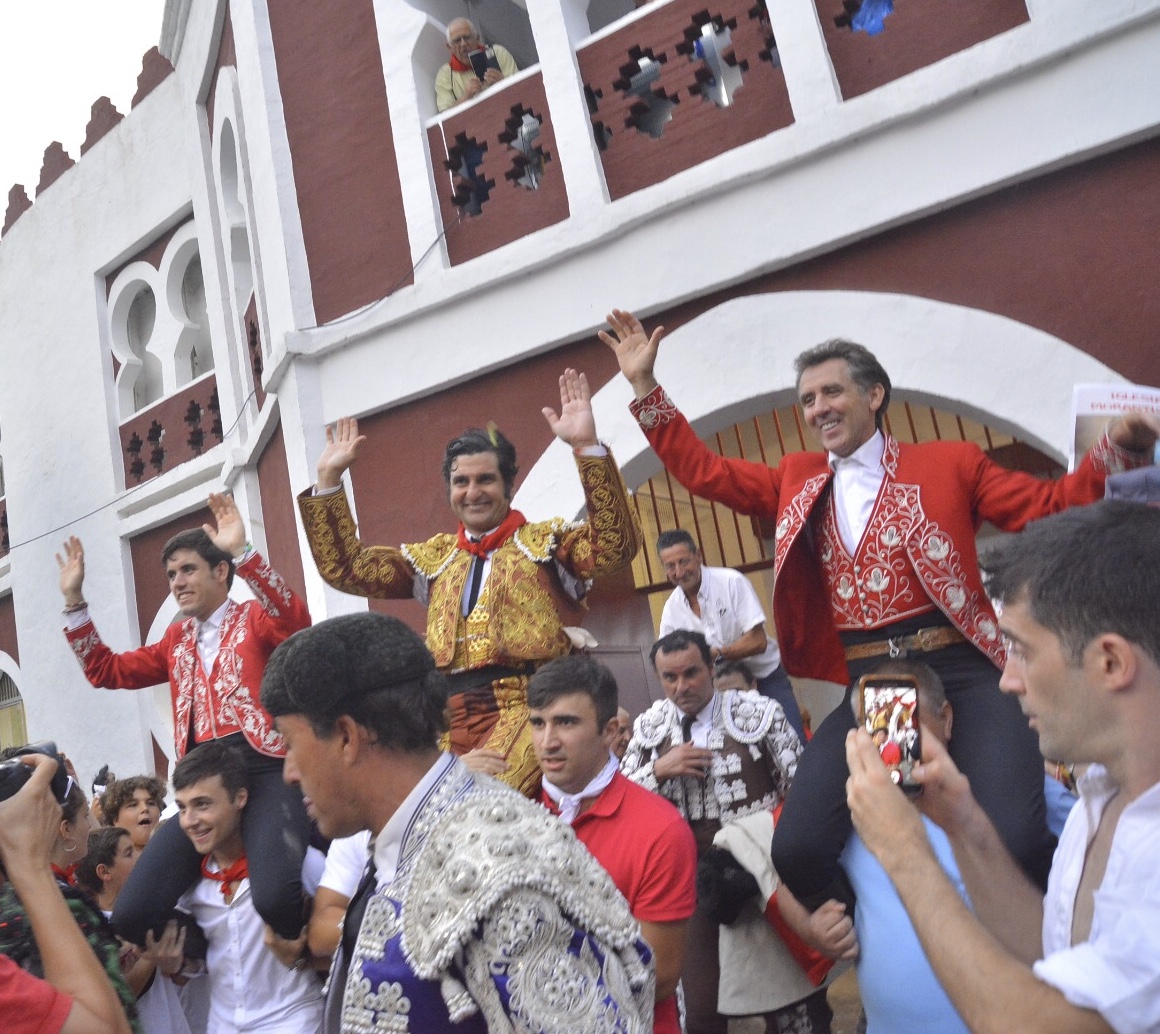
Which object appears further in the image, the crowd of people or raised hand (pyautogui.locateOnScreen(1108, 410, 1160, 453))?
raised hand (pyautogui.locateOnScreen(1108, 410, 1160, 453))

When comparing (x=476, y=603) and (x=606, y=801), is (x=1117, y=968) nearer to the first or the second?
(x=606, y=801)

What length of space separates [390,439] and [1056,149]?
3.59 m

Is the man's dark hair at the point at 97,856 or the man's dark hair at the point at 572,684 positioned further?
the man's dark hair at the point at 97,856

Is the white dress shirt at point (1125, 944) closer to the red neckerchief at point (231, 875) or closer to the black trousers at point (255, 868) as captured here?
the black trousers at point (255, 868)

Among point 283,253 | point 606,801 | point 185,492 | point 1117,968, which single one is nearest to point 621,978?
point 1117,968

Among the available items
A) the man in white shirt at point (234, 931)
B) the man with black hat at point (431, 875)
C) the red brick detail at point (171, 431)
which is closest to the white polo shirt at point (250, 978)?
the man in white shirt at point (234, 931)

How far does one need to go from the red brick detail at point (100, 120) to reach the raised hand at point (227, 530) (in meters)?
8.19

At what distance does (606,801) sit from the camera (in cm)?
327

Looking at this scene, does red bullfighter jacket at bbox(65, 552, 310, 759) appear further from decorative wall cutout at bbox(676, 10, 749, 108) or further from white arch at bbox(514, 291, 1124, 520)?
Answer: decorative wall cutout at bbox(676, 10, 749, 108)

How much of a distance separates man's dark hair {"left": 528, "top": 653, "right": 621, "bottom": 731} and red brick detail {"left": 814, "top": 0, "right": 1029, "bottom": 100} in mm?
3124

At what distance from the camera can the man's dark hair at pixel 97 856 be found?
3.96m

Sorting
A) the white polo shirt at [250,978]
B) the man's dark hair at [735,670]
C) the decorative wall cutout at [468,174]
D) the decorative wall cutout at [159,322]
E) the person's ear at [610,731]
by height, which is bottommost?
the white polo shirt at [250,978]

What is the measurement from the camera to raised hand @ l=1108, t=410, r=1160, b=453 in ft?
8.81

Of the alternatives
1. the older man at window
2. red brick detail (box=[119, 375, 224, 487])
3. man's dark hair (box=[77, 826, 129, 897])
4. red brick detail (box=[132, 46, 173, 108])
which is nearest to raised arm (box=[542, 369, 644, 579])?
man's dark hair (box=[77, 826, 129, 897])
